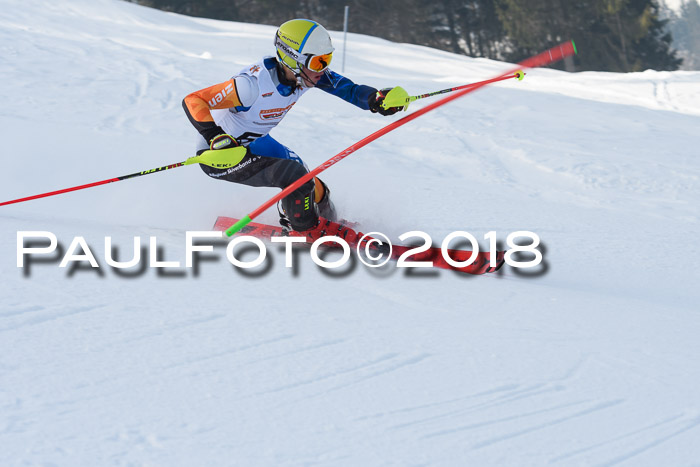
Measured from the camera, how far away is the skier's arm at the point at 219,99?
391 centimetres

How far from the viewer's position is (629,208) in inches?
235

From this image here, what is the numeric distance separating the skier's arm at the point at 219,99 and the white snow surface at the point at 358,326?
655mm

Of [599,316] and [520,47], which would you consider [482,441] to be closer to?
[599,316]

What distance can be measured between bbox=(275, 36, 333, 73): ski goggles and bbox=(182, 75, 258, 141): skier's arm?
0.24 metres

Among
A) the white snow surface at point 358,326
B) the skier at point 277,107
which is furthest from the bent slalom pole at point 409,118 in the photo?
the white snow surface at point 358,326

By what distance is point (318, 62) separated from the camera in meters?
3.95

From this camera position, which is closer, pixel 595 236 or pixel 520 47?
pixel 595 236

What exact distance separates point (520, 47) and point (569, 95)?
63.5 ft

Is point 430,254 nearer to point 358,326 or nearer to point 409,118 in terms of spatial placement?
point 409,118

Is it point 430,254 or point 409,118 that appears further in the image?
point 430,254

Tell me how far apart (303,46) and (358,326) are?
5.87 feet

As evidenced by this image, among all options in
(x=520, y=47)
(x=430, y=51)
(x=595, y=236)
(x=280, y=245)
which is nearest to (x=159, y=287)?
(x=280, y=245)

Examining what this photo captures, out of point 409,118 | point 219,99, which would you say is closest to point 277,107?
point 219,99

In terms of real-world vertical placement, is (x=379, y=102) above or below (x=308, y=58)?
below
